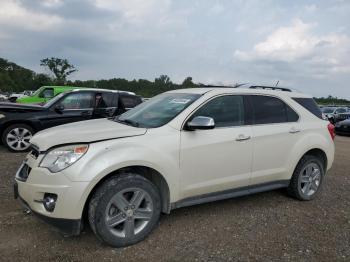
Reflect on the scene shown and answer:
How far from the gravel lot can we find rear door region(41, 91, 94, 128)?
342 centimetres

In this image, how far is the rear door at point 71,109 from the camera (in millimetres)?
8633

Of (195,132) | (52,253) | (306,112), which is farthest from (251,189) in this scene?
(52,253)

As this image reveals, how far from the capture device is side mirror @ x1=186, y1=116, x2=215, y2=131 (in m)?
3.94

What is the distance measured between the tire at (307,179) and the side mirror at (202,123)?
1.98 meters

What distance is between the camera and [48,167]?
11.4 feet

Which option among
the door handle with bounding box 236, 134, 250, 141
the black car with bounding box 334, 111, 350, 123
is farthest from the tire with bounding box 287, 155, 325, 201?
the black car with bounding box 334, 111, 350, 123

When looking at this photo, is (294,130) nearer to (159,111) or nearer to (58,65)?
(159,111)

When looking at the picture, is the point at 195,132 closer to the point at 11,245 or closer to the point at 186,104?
the point at 186,104

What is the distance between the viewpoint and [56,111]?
873 centimetres

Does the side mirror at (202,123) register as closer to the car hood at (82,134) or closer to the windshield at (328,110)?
the car hood at (82,134)

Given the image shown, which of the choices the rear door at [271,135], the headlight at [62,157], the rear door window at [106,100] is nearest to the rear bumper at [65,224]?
the headlight at [62,157]

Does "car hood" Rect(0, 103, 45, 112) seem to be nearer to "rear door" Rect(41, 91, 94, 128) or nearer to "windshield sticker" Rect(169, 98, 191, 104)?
"rear door" Rect(41, 91, 94, 128)

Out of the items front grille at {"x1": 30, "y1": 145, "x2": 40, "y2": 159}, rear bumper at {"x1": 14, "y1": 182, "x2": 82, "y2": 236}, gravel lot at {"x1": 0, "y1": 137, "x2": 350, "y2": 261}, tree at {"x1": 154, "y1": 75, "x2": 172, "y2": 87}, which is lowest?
gravel lot at {"x1": 0, "y1": 137, "x2": 350, "y2": 261}

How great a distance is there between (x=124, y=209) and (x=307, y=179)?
10.0 feet
